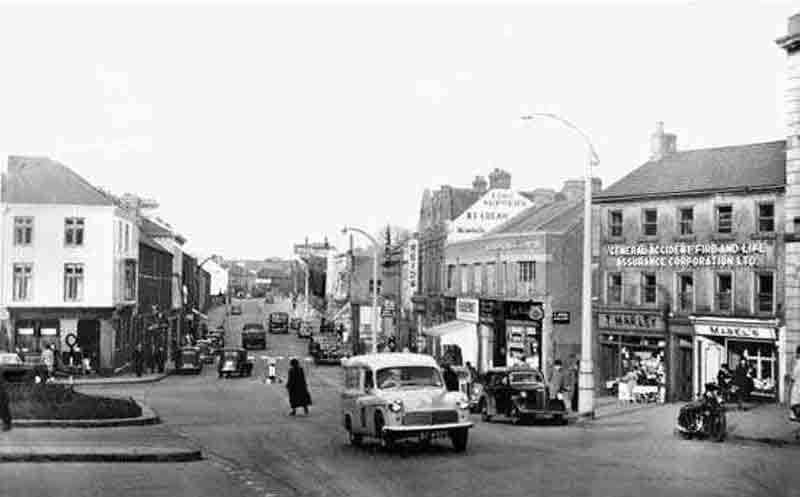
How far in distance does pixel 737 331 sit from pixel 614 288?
7480mm

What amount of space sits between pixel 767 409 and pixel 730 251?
357 inches

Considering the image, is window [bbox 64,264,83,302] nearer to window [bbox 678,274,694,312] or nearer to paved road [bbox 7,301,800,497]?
paved road [bbox 7,301,800,497]

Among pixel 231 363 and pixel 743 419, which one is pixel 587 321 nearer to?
pixel 743 419

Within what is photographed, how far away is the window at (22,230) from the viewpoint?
56781 mm

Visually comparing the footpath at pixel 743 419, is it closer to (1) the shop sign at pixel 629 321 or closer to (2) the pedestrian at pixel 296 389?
(1) the shop sign at pixel 629 321

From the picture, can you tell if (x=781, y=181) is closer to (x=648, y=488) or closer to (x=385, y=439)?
(x=385, y=439)

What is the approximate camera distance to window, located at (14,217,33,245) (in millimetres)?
56781

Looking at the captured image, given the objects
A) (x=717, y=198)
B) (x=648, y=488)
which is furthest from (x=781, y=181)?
(x=648, y=488)

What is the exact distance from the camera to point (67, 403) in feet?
83.5

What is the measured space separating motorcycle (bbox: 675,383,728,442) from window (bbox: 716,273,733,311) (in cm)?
1601

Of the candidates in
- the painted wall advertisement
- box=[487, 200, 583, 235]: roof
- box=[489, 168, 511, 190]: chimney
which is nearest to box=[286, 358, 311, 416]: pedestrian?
box=[487, 200, 583, 235]: roof

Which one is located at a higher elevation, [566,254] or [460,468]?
[566,254]

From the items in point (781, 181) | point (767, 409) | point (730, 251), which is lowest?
point (767, 409)

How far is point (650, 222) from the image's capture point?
139 feet
